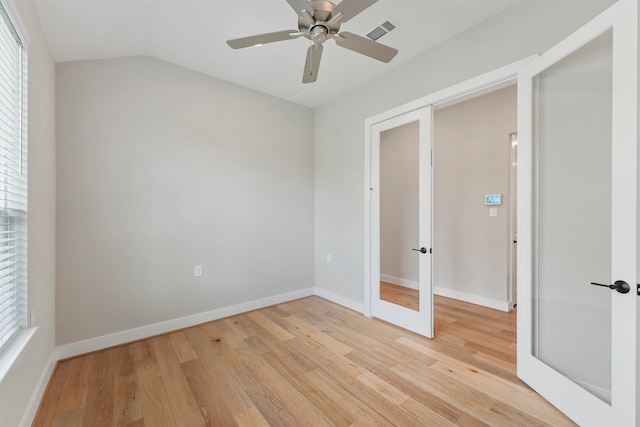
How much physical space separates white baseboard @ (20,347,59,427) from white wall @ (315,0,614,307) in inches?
112

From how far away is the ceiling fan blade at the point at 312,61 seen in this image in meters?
1.79

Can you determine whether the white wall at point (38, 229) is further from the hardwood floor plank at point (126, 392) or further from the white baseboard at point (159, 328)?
the hardwood floor plank at point (126, 392)

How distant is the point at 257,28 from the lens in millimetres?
2277

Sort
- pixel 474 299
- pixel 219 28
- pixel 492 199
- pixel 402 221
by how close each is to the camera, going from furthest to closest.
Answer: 1. pixel 474 299
2. pixel 492 199
3. pixel 402 221
4. pixel 219 28

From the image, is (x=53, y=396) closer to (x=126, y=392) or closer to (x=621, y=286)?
(x=126, y=392)

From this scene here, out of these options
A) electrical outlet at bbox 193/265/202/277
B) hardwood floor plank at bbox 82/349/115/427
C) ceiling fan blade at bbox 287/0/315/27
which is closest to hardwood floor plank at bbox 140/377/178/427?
hardwood floor plank at bbox 82/349/115/427

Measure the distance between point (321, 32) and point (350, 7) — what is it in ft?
0.75

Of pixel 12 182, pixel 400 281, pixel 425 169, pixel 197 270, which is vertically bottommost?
pixel 400 281

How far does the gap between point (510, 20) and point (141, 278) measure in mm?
3981

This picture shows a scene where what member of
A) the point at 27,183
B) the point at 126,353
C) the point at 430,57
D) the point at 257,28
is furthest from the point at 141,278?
the point at 430,57

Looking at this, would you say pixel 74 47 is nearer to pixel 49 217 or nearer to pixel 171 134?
pixel 171 134

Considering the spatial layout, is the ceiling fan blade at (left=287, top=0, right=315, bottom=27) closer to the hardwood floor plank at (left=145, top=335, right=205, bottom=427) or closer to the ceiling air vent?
the ceiling air vent

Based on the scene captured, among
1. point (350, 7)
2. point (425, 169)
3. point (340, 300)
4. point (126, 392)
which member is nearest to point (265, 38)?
point (350, 7)

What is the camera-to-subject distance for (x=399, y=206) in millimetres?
3205
